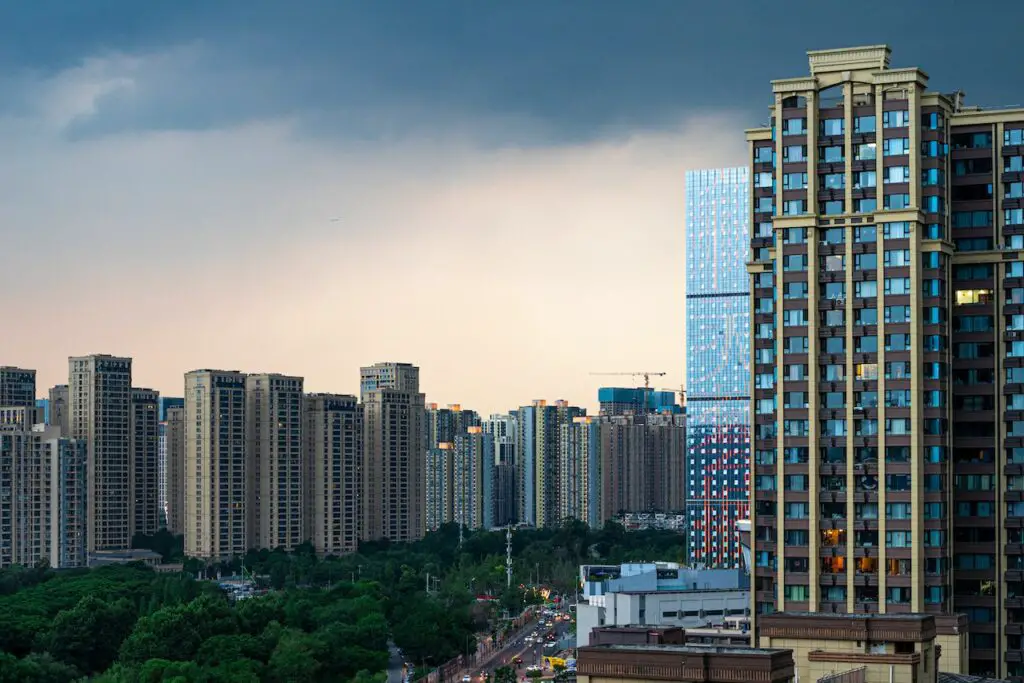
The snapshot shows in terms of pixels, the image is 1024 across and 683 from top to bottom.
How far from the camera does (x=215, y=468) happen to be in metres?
130

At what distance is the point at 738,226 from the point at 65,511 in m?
56.8

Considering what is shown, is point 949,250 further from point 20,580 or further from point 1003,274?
point 20,580

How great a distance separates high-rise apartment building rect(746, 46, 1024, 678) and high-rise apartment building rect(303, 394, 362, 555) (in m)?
96.7

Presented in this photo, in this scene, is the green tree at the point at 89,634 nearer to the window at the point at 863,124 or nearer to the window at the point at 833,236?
the window at the point at 833,236

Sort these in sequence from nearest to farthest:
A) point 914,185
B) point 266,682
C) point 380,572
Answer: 1. point 914,185
2. point 266,682
3. point 380,572

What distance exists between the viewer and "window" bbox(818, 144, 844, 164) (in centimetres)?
4216

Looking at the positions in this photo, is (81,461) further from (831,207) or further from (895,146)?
(895,146)

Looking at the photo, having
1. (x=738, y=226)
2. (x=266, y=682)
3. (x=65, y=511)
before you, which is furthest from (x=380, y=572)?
(x=266, y=682)

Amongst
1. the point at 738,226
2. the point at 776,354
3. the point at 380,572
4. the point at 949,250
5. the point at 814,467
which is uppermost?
the point at 738,226

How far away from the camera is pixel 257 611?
2931 inches

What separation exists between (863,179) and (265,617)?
1679 inches

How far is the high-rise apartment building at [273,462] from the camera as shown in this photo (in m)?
132

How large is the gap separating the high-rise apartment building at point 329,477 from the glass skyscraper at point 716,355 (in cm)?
3229

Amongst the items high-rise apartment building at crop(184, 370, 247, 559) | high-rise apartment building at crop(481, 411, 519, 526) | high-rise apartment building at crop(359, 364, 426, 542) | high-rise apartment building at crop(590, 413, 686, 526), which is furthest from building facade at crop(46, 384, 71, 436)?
high-rise apartment building at crop(590, 413, 686, 526)
